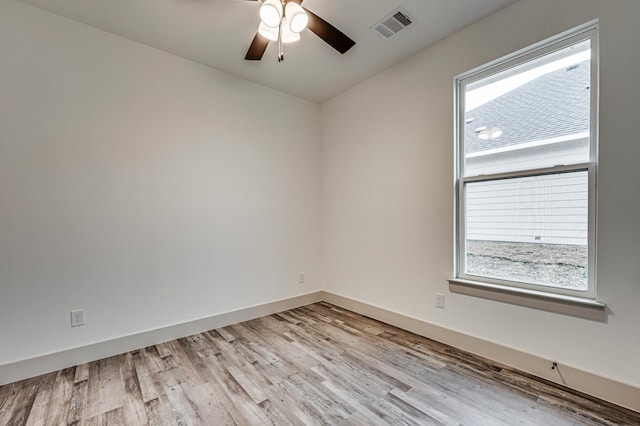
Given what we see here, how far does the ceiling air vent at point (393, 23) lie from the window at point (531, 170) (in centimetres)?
68

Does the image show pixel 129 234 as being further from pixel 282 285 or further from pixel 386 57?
pixel 386 57

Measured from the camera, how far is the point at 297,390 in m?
1.83

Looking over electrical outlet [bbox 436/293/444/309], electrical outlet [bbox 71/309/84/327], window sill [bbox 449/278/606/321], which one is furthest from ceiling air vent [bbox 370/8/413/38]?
electrical outlet [bbox 71/309/84/327]

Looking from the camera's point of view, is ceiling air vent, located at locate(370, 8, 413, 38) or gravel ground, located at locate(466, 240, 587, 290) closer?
gravel ground, located at locate(466, 240, 587, 290)

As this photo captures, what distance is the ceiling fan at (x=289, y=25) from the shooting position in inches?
62.5

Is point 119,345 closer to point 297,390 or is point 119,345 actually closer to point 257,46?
point 297,390

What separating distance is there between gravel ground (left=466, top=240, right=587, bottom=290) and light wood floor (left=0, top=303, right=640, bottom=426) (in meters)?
0.69

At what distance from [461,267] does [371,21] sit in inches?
86.9

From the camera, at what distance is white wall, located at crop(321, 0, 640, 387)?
1629mm

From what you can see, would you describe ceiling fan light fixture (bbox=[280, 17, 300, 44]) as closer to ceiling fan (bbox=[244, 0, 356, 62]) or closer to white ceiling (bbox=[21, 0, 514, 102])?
ceiling fan (bbox=[244, 0, 356, 62])

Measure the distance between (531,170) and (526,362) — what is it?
1.40 meters

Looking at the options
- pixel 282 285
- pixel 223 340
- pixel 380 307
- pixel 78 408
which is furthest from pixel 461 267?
pixel 78 408

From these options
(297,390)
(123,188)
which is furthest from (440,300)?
(123,188)

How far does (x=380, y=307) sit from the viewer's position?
119 inches
